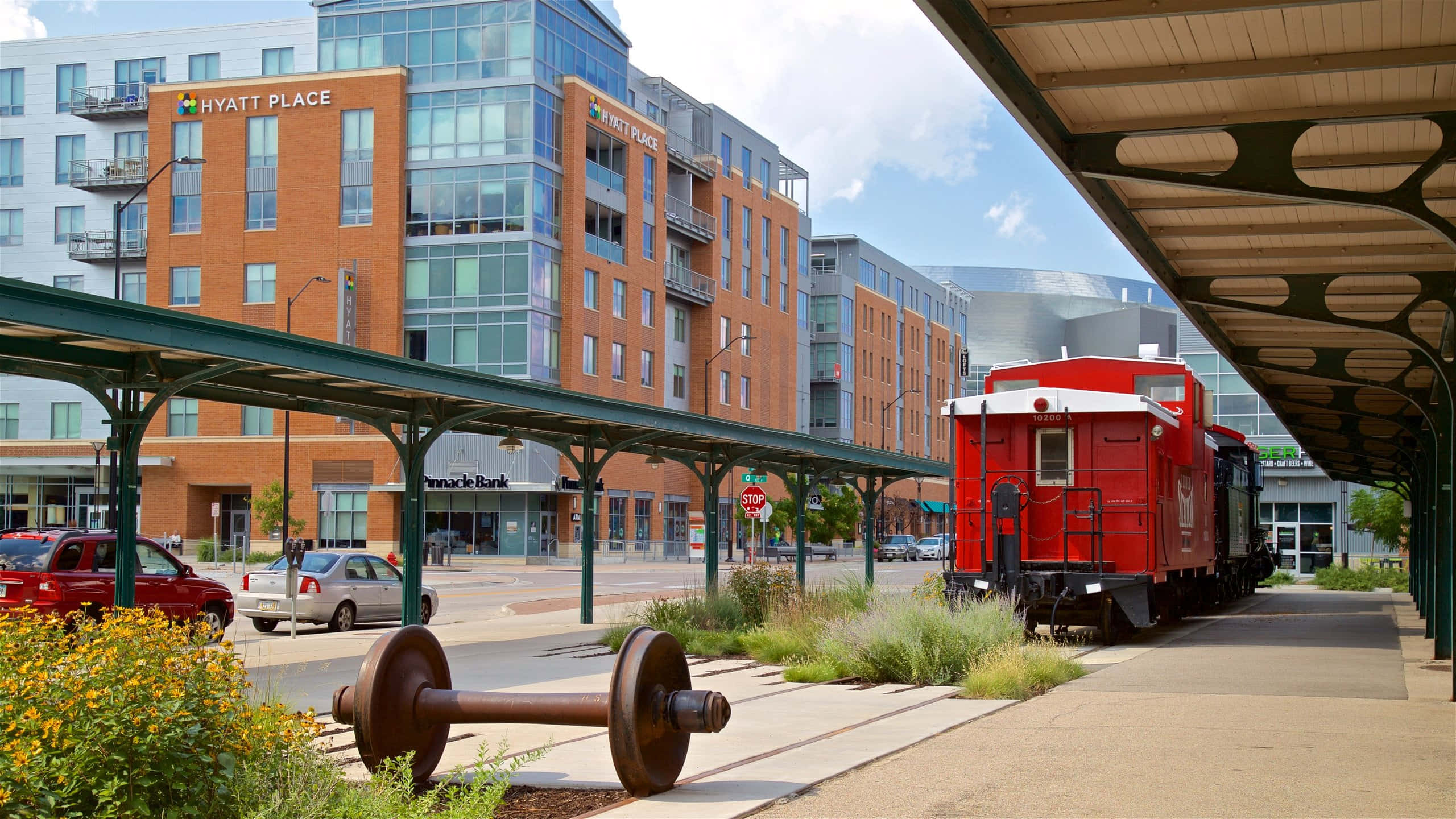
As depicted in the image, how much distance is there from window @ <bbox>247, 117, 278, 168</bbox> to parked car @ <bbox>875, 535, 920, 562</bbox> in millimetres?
39438

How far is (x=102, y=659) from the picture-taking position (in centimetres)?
625

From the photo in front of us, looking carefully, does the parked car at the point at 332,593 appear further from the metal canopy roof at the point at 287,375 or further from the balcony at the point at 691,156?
the balcony at the point at 691,156

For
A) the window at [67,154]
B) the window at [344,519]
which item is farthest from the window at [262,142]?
the window at [344,519]

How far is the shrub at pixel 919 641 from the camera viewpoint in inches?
591

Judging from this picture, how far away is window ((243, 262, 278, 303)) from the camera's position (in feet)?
226

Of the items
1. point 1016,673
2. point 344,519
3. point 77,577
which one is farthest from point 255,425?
point 1016,673

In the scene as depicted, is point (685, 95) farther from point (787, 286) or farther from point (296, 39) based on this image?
point (296, 39)

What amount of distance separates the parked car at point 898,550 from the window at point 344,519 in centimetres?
2931

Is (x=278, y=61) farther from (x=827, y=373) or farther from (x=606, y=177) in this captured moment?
(x=827, y=373)

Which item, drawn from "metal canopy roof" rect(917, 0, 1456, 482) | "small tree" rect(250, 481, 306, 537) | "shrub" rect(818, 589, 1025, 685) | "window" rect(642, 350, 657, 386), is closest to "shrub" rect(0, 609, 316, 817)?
"metal canopy roof" rect(917, 0, 1456, 482)

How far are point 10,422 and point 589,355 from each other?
111 feet

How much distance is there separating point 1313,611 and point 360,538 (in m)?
50.1

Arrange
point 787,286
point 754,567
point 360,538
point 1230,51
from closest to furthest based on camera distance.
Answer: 1. point 1230,51
2. point 754,567
3. point 360,538
4. point 787,286

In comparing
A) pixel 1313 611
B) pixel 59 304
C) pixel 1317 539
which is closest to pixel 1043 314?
pixel 1317 539
